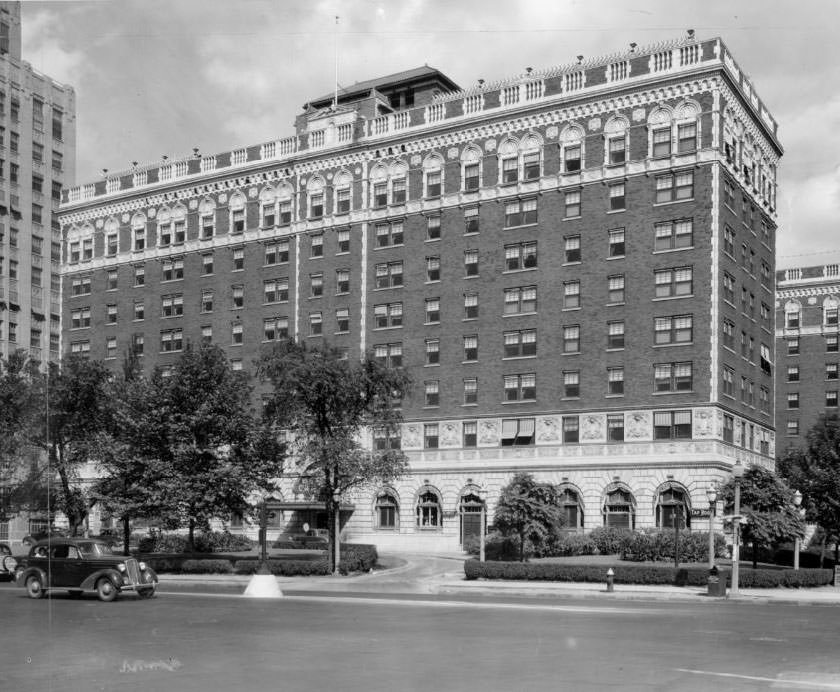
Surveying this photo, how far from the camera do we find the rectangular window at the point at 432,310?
249 ft

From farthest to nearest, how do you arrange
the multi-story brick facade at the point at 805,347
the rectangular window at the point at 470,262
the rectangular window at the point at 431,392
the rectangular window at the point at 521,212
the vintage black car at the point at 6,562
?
the multi-story brick facade at the point at 805,347 → the rectangular window at the point at 431,392 → the rectangular window at the point at 470,262 → the rectangular window at the point at 521,212 → the vintage black car at the point at 6,562

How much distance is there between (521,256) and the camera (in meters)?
73.4

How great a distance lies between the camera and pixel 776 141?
78.5m

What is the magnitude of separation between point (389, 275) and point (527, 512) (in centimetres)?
2663

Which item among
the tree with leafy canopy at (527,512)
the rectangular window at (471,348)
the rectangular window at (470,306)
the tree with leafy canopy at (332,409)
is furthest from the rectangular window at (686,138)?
the tree with leafy canopy at (332,409)

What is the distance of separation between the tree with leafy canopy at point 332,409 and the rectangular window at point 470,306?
55.3 ft

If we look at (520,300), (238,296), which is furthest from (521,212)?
(238,296)

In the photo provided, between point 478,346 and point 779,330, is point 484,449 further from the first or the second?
point 779,330

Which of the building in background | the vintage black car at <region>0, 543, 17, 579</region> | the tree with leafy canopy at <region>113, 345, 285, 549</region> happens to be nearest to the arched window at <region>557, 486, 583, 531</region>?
the tree with leafy canopy at <region>113, 345, 285, 549</region>

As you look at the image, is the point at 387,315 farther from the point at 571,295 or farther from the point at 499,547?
the point at 499,547

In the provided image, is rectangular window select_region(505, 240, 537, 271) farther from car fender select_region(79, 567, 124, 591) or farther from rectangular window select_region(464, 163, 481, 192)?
car fender select_region(79, 567, 124, 591)

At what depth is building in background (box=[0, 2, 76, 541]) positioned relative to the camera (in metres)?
26.7

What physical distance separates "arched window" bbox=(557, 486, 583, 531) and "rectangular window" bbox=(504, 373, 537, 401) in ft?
22.2

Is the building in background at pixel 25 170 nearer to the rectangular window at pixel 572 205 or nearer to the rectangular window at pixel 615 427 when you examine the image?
the rectangular window at pixel 572 205
